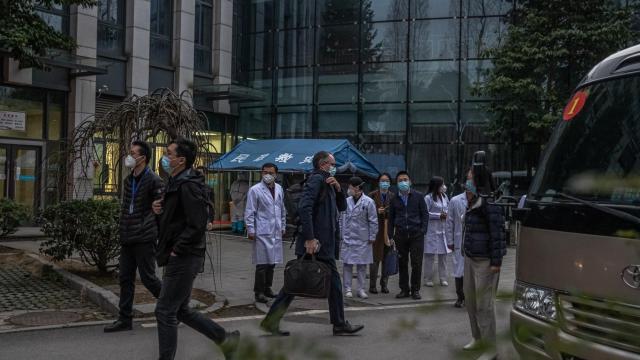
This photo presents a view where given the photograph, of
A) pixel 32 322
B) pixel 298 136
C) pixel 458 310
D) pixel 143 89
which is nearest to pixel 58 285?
pixel 32 322

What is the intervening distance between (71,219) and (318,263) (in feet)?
14.8

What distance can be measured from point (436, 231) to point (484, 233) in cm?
515

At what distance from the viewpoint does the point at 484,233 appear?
625cm

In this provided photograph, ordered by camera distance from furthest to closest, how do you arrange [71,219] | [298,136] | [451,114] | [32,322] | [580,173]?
1. [298,136]
2. [451,114]
3. [71,219]
4. [32,322]
5. [580,173]

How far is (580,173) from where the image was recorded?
3.82 m

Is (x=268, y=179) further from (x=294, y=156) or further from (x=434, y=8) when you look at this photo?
(x=434, y=8)

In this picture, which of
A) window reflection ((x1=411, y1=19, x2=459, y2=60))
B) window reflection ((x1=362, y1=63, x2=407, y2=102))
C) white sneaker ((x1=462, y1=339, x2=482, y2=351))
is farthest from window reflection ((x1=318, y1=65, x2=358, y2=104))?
white sneaker ((x1=462, y1=339, x2=482, y2=351))

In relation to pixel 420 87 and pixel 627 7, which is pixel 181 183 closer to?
pixel 627 7

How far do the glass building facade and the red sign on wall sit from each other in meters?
19.4

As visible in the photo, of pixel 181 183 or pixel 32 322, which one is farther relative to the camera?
pixel 32 322

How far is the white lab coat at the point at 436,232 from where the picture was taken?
11250mm

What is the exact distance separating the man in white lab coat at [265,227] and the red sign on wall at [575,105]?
18.3 feet

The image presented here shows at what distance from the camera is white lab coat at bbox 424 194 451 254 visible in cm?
1125

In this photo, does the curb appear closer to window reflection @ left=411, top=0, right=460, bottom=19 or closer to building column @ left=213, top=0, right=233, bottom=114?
building column @ left=213, top=0, right=233, bottom=114
